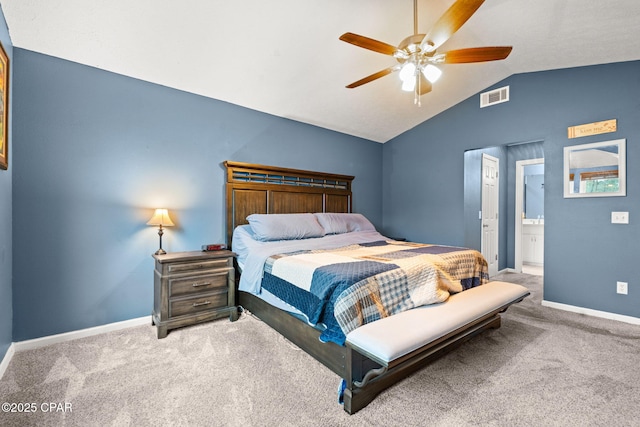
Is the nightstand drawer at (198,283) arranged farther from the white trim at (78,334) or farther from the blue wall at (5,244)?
the blue wall at (5,244)

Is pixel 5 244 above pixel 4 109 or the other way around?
the other way around

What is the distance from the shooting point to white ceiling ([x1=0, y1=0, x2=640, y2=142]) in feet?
A: 7.24

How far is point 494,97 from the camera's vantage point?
12.9 ft

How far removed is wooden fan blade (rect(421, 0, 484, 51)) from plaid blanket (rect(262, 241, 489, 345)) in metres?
1.60

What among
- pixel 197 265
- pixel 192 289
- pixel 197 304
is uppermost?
pixel 197 265

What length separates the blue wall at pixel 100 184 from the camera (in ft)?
7.78

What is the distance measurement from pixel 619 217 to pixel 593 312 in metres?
1.07

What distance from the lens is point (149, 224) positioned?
107 inches

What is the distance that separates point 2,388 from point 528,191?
814 cm

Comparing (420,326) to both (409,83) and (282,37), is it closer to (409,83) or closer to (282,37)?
(409,83)

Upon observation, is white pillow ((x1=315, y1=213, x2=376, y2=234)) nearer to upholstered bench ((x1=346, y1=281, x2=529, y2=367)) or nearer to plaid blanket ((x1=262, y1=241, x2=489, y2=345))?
plaid blanket ((x1=262, y1=241, x2=489, y2=345))

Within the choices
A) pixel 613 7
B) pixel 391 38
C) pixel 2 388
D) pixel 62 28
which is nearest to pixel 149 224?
pixel 2 388

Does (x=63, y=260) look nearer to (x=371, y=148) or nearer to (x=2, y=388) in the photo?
(x=2, y=388)

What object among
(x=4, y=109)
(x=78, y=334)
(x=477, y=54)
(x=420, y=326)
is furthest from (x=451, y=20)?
(x=78, y=334)
